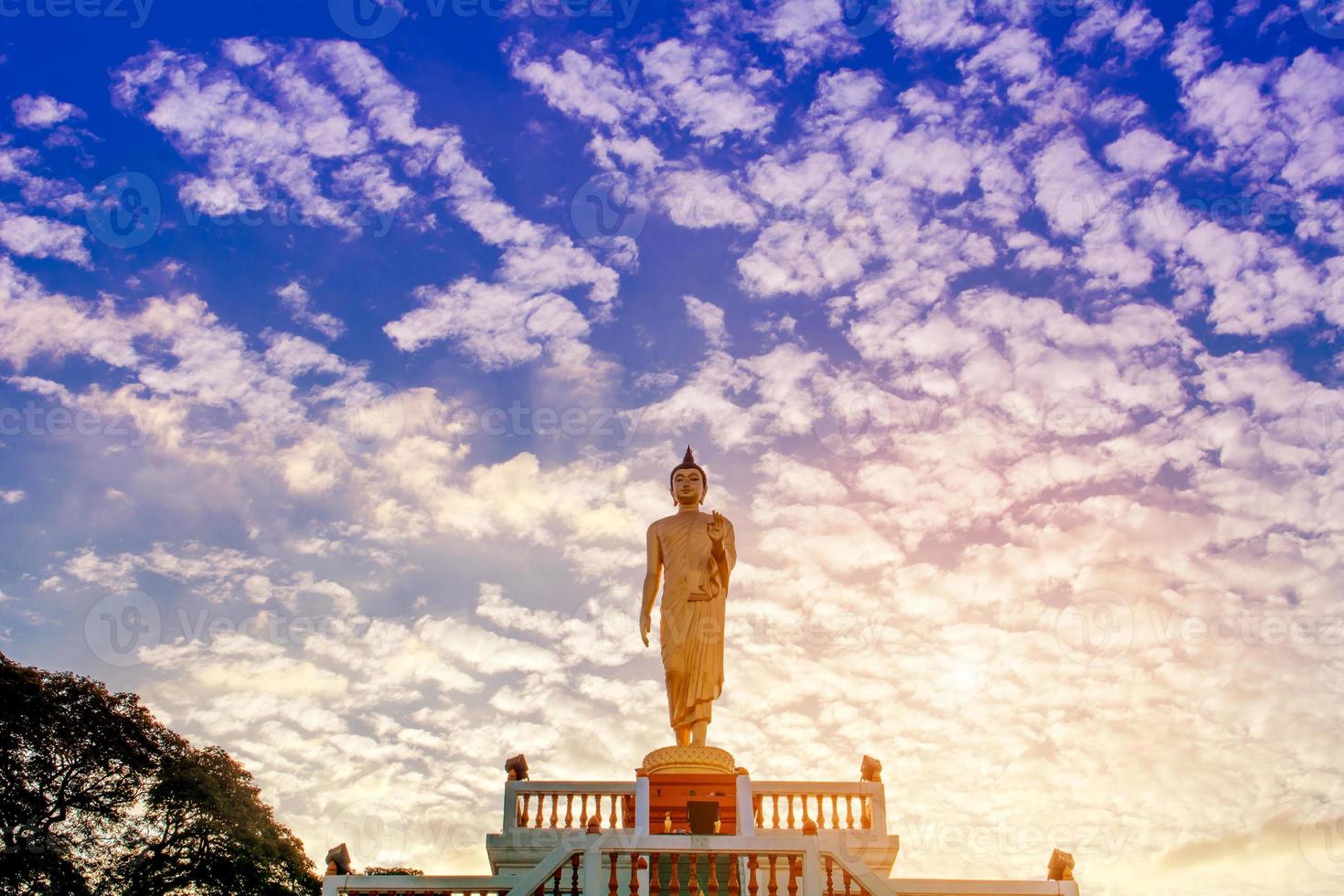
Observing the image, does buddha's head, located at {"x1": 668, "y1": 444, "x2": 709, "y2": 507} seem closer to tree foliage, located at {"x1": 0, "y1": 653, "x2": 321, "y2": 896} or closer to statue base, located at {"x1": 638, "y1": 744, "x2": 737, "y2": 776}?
statue base, located at {"x1": 638, "y1": 744, "x2": 737, "y2": 776}

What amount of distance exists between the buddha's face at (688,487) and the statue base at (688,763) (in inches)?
192

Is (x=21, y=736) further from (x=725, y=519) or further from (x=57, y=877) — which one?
(x=725, y=519)

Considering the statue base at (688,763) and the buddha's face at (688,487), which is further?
the buddha's face at (688,487)

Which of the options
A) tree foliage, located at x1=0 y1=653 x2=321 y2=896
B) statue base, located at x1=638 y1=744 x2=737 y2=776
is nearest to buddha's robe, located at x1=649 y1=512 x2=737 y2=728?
statue base, located at x1=638 y1=744 x2=737 y2=776

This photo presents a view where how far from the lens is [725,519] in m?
19.1

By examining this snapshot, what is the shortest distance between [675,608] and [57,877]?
1447cm

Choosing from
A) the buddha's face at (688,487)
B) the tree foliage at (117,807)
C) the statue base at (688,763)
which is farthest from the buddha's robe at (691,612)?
the tree foliage at (117,807)

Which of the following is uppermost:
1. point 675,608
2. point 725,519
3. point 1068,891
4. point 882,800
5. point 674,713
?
point 725,519

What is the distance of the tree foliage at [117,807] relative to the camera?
23047mm

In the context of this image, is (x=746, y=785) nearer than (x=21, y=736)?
Yes

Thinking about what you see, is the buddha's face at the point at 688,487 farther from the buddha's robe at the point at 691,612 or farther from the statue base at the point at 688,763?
the statue base at the point at 688,763

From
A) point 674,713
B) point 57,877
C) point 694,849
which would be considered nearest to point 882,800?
point 674,713

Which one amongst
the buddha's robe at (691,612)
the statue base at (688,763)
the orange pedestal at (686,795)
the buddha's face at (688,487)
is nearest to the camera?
the orange pedestal at (686,795)

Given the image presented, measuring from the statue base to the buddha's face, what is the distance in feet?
16.0
